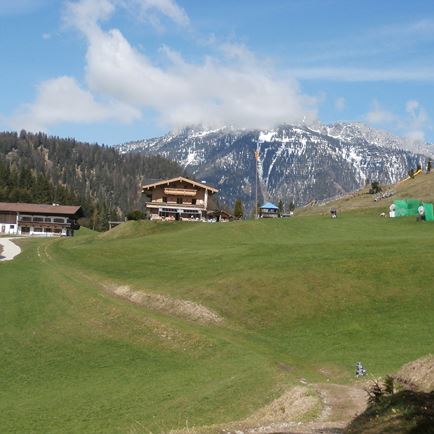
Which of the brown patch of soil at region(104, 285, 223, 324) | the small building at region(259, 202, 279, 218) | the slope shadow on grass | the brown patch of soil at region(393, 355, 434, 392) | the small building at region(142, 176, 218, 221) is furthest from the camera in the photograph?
the small building at region(259, 202, 279, 218)

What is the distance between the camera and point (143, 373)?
3844 centimetres

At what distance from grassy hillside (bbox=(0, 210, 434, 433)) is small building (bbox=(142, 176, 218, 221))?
156ft

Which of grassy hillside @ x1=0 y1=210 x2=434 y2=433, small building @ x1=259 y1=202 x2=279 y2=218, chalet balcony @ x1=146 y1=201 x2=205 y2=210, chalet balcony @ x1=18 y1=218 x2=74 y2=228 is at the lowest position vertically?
grassy hillside @ x1=0 y1=210 x2=434 y2=433

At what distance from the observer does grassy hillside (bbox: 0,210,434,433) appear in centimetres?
3241

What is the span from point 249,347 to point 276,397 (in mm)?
11077

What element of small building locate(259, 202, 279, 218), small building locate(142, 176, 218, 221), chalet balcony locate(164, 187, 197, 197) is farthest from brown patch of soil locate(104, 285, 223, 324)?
small building locate(259, 202, 279, 218)

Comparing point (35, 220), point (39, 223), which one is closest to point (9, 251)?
point (39, 223)

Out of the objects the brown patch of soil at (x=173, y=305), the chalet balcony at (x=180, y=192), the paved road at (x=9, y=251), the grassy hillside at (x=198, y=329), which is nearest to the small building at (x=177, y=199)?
the chalet balcony at (x=180, y=192)

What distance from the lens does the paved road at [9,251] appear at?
3511 inches

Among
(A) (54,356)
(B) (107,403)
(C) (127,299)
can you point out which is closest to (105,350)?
(A) (54,356)

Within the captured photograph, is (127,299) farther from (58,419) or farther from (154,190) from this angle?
(154,190)

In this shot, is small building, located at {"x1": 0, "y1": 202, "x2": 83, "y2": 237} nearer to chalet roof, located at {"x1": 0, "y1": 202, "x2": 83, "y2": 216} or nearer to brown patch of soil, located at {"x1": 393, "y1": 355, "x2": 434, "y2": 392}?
chalet roof, located at {"x1": 0, "y1": 202, "x2": 83, "y2": 216}

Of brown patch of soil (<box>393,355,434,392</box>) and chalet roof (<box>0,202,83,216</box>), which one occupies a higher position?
chalet roof (<box>0,202,83,216</box>)

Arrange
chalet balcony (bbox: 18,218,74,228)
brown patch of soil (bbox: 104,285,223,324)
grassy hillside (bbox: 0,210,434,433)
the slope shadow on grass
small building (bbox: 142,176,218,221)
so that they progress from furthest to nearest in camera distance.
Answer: chalet balcony (bbox: 18,218,74,228)
small building (bbox: 142,176,218,221)
brown patch of soil (bbox: 104,285,223,324)
grassy hillside (bbox: 0,210,434,433)
the slope shadow on grass
